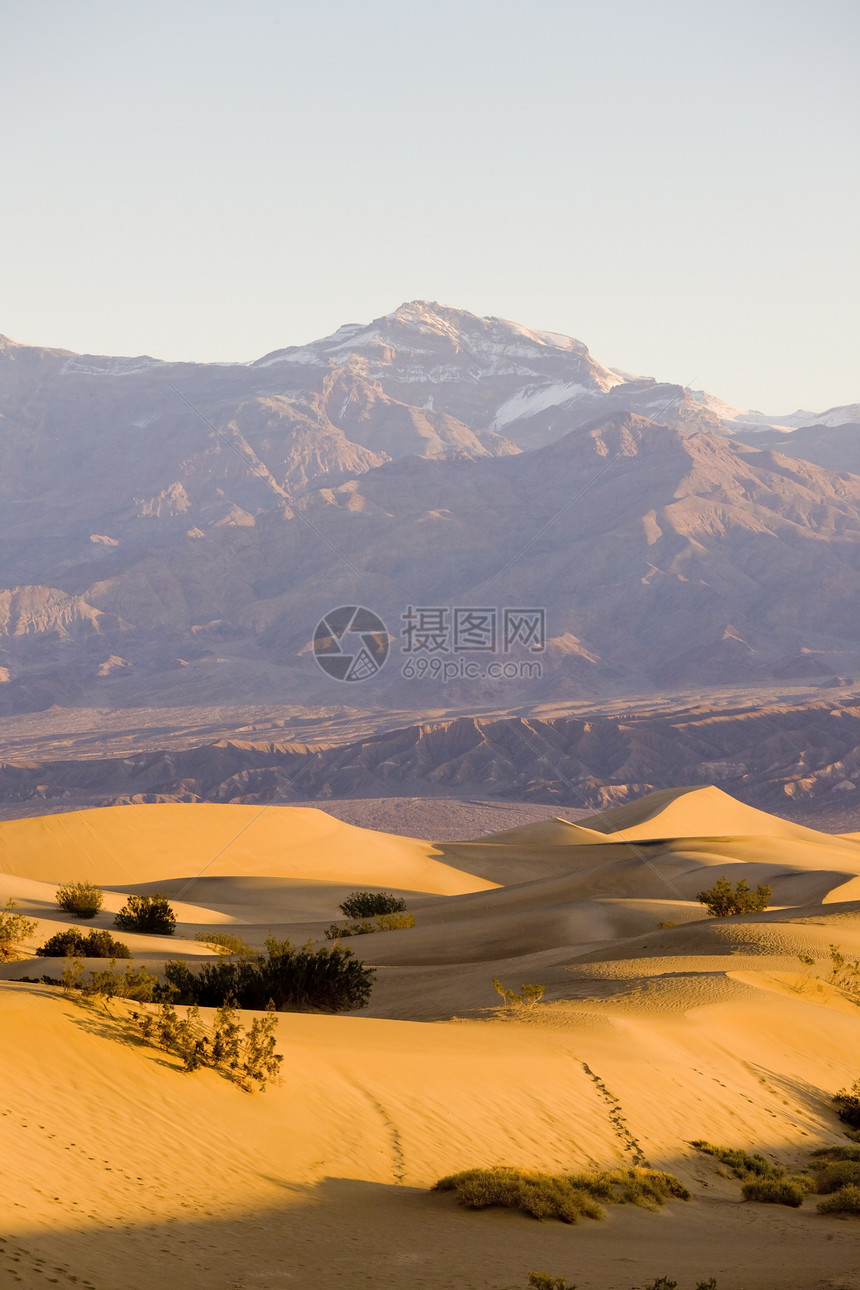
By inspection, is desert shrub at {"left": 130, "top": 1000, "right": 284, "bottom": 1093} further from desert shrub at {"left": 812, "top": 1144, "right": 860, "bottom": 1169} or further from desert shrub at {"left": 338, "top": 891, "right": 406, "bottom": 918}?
desert shrub at {"left": 338, "top": 891, "right": 406, "bottom": 918}

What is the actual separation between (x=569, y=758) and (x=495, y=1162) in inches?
4615

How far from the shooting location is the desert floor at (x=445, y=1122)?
22.5 feet

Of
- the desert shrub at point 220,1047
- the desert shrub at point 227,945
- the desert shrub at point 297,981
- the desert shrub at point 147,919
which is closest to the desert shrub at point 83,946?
the desert shrub at point 227,945

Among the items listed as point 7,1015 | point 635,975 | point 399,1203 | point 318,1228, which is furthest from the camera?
point 635,975

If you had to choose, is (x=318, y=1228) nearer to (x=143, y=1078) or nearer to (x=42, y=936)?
(x=143, y=1078)

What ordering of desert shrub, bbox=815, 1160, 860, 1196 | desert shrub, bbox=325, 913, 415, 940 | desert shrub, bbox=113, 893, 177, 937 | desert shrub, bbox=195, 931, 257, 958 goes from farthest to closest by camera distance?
desert shrub, bbox=325, 913, 415, 940, desert shrub, bbox=113, 893, 177, 937, desert shrub, bbox=195, 931, 257, 958, desert shrub, bbox=815, 1160, 860, 1196

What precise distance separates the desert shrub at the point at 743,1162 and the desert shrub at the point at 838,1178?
0.99ft

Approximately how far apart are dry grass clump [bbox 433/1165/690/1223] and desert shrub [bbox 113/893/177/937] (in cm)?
1527

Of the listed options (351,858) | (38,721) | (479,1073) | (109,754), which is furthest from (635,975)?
(38,721)

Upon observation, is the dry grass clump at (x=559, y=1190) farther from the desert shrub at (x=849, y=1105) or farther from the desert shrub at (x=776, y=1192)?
the desert shrub at (x=849, y=1105)

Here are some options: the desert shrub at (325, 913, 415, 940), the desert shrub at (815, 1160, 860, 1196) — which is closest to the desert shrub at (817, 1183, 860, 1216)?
the desert shrub at (815, 1160, 860, 1196)

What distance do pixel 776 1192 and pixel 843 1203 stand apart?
1.62ft

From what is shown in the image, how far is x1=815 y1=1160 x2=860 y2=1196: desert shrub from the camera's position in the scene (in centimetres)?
941

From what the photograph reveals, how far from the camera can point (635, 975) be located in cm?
1522
